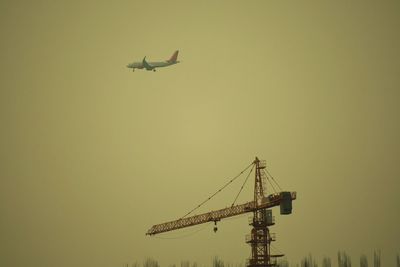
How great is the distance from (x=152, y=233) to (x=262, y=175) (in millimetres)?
49388

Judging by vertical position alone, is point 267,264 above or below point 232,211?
below

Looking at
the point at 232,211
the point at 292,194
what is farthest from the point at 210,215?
the point at 292,194

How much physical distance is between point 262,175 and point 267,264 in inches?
1174

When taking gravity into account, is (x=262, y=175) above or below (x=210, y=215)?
above

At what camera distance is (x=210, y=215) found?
598ft

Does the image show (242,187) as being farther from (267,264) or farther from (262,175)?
(267,264)

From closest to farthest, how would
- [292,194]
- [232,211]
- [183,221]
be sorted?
[292,194], [232,211], [183,221]

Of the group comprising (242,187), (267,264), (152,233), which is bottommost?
(267,264)

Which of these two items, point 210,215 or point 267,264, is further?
point 210,215

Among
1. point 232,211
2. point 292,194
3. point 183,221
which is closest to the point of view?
point 292,194

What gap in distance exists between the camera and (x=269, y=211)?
6624 inches

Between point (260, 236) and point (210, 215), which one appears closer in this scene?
point (260, 236)

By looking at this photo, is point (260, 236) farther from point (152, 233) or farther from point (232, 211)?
point (152, 233)

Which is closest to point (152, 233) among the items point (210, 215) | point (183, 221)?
point (183, 221)
